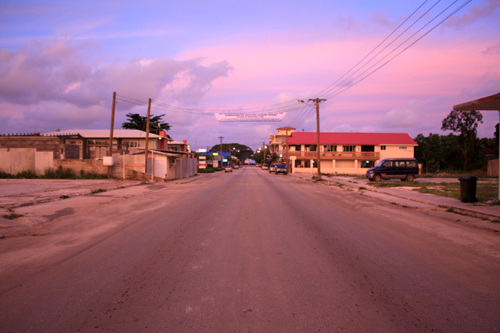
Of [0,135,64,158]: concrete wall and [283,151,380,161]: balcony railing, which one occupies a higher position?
[0,135,64,158]: concrete wall

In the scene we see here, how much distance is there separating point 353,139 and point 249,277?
61937mm

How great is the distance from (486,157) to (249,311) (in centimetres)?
6642

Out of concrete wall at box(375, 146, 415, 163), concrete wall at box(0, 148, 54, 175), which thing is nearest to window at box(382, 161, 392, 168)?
concrete wall at box(0, 148, 54, 175)

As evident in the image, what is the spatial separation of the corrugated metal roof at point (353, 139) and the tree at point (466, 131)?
7.03 meters

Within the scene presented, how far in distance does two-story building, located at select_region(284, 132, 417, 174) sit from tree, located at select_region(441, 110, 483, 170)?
7140 millimetres

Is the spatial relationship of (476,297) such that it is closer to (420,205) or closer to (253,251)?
(253,251)

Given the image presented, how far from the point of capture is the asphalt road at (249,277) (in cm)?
375

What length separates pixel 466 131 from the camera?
58812mm

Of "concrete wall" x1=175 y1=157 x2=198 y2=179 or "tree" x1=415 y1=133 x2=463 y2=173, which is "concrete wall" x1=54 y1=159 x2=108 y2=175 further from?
"tree" x1=415 y1=133 x2=463 y2=173

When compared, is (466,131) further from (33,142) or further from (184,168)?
(33,142)

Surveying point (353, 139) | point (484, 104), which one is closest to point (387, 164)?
point (484, 104)

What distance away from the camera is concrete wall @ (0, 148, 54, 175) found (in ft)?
90.0

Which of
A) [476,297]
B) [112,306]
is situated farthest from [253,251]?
[476,297]

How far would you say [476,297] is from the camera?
4395 millimetres
